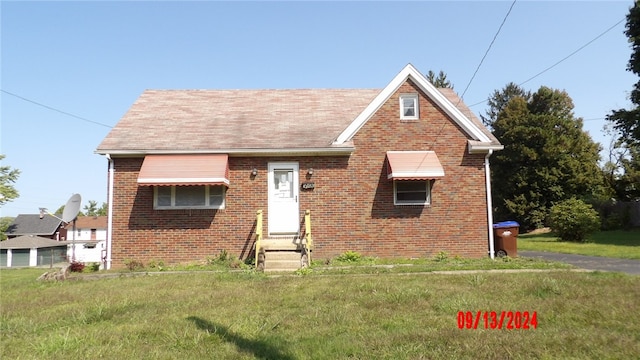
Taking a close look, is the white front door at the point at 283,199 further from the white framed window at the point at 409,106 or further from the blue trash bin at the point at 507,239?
the blue trash bin at the point at 507,239

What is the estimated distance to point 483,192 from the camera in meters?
12.9

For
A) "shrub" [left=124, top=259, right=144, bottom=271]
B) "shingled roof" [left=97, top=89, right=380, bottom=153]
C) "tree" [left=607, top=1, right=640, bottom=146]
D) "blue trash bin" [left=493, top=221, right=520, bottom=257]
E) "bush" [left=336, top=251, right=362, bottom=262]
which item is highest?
"tree" [left=607, top=1, right=640, bottom=146]

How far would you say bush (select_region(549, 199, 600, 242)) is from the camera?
22.4 metres

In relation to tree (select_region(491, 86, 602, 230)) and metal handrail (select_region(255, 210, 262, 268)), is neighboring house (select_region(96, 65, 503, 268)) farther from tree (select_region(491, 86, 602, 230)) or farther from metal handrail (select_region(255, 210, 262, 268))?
tree (select_region(491, 86, 602, 230))

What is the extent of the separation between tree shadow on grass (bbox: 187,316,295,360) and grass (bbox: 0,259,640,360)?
0.4 inches

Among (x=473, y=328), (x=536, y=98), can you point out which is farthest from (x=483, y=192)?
(x=536, y=98)

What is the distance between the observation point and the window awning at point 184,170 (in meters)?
11.7

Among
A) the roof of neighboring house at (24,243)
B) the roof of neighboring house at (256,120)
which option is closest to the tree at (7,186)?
the roof of neighboring house at (24,243)

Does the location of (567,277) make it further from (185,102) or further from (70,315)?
(185,102)

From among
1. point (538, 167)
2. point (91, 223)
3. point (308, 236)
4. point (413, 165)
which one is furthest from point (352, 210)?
point (91, 223)

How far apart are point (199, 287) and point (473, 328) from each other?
5.26m

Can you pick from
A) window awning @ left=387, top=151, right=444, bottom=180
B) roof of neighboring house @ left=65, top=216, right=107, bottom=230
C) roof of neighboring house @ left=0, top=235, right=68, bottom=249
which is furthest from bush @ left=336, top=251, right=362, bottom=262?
roof of neighboring house @ left=65, top=216, right=107, bottom=230

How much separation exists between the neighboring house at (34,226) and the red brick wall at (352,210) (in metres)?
60.4

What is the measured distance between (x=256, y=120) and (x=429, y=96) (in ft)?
19.1
